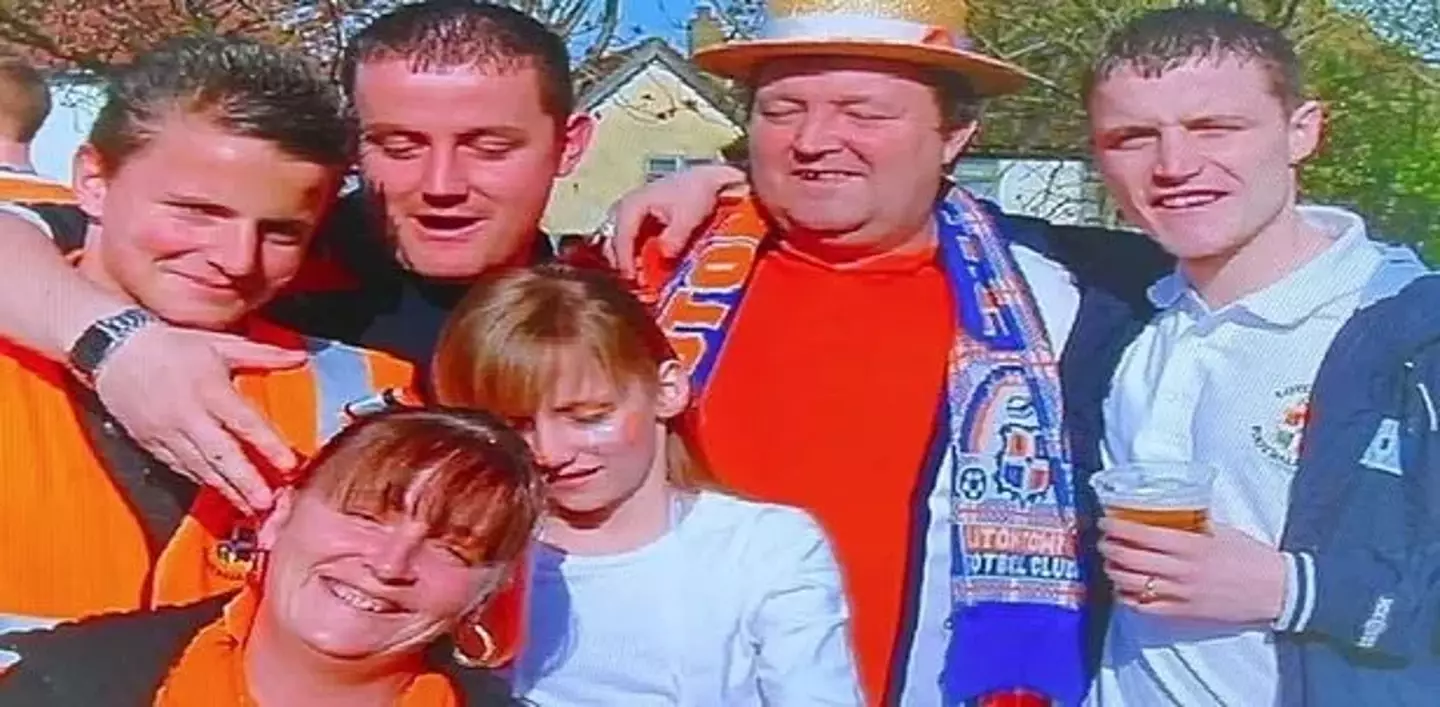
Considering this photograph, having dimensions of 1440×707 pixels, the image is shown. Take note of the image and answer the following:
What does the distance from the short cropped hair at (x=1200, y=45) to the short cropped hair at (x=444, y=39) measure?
1.64 feet

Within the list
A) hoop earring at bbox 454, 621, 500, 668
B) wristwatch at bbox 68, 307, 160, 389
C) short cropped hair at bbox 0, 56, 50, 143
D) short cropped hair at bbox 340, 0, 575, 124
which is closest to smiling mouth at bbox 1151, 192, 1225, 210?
short cropped hair at bbox 340, 0, 575, 124

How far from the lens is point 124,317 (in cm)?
173

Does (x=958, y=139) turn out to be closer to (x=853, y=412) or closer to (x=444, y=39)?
(x=853, y=412)

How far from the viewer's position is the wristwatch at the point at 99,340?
1.71 m

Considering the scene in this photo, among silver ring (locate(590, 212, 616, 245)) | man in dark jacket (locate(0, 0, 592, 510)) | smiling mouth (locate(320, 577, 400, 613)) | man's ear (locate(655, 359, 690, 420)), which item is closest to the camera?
smiling mouth (locate(320, 577, 400, 613))

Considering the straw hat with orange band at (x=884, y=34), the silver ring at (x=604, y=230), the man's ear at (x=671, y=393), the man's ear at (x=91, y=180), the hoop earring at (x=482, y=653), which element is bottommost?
the hoop earring at (x=482, y=653)

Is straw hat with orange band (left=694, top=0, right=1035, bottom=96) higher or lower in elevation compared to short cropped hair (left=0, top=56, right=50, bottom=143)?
higher

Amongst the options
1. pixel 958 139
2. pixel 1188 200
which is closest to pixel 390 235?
pixel 958 139

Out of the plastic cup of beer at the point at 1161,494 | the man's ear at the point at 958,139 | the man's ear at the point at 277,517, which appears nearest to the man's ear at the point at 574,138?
the man's ear at the point at 958,139

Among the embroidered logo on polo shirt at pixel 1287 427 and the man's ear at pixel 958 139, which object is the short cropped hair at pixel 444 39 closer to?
the man's ear at pixel 958 139

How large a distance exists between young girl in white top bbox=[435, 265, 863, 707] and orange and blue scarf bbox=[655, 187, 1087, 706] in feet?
0.47

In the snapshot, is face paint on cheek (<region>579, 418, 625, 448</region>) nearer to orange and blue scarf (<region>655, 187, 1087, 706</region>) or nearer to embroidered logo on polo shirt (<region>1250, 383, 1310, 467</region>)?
orange and blue scarf (<region>655, 187, 1087, 706</region>)

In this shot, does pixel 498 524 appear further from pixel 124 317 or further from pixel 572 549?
pixel 124 317

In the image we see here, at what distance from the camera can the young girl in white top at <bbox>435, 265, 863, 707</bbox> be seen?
1765mm
